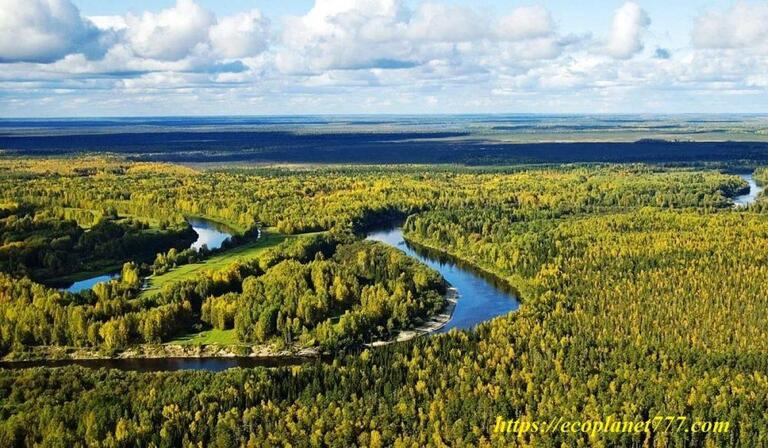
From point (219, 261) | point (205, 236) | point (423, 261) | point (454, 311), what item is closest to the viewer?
point (454, 311)

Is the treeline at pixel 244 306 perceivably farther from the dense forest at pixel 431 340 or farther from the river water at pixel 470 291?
the river water at pixel 470 291

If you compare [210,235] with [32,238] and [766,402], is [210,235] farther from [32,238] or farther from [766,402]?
[766,402]

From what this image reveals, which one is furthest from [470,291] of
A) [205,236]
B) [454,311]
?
[205,236]

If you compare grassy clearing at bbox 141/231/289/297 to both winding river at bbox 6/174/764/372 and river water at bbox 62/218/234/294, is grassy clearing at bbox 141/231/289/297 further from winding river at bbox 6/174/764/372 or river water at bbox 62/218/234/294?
winding river at bbox 6/174/764/372

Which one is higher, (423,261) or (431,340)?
(431,340)

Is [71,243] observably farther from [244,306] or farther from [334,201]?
[334,201]

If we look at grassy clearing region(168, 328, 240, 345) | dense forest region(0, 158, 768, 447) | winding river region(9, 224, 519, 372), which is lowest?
winding river region(9, 224, 519, 372)

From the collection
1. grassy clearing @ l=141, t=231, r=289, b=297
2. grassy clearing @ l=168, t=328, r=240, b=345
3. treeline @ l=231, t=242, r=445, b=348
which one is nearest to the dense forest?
treeline @ l=231, t=242, r=445, b=348
